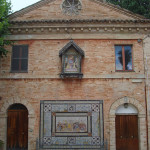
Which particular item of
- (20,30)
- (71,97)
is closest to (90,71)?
(71,97)

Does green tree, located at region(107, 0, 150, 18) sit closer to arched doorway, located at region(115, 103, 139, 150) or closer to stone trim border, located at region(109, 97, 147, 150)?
stone trim border, located at region(109, 97, 147, 150)

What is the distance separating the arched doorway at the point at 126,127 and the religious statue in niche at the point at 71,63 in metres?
3.49

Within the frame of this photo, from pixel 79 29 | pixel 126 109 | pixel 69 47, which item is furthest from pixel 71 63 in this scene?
pixel 126 109

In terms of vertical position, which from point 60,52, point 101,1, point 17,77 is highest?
point 101,1

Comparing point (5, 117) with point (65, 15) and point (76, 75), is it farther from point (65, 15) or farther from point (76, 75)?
point (65, 15)

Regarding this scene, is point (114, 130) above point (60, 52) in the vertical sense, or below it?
below

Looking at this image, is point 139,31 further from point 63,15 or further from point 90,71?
point 63,15

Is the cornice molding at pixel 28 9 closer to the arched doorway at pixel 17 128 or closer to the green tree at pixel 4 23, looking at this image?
the green tree at pixel 4 23

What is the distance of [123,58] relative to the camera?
12.1 meters

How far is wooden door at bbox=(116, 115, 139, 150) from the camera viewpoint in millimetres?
11336

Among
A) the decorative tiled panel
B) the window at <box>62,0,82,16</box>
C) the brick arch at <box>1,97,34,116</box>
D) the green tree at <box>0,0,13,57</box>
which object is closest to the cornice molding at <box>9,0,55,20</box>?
the green tree at <box>0,0,13,57</box>

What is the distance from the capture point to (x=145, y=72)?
38.8 feet

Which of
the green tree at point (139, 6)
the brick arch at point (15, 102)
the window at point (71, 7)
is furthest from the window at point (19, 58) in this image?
the green tree at point (139, 6)

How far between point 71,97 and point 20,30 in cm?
507
